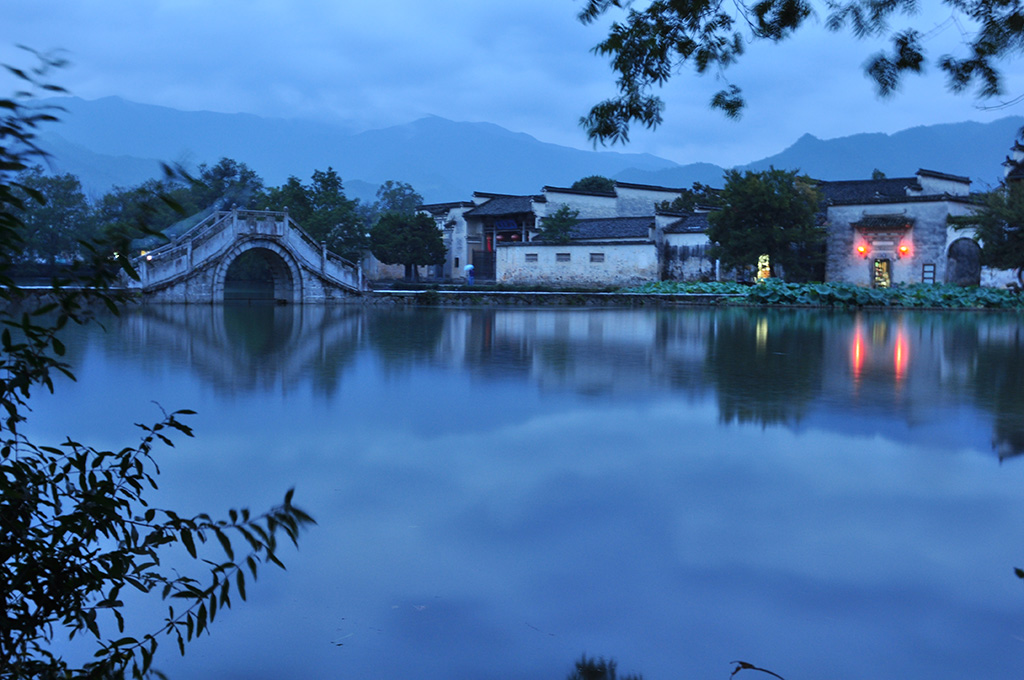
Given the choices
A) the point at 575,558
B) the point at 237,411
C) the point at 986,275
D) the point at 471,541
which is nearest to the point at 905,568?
the point at 575,558

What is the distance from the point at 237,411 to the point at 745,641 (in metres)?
5.63

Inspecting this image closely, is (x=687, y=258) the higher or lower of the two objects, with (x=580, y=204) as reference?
lower

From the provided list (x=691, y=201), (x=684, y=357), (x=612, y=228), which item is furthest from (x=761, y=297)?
(x=684, y=357)

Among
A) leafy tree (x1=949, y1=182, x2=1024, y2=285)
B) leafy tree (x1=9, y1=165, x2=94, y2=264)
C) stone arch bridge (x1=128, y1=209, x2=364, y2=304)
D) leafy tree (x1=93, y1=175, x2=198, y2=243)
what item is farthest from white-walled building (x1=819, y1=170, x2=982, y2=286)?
leafy tree (x1=93, y1=175, x2=198, y2=243)

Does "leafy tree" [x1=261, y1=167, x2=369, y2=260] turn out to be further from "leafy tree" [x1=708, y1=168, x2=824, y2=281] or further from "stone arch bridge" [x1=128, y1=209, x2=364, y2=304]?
"leafy tree" [x1=708, y1=168, x2=824, y2=281]

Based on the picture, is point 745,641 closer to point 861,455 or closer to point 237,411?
point 861,455

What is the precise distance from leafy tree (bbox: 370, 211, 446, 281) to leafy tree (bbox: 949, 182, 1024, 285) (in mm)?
24005

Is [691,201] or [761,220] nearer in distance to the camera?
[761,220]

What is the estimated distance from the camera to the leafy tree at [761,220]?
1282 inches

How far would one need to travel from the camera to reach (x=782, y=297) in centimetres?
3022

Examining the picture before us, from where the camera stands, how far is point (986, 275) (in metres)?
34.0

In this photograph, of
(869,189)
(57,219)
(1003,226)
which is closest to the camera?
(1003,226)

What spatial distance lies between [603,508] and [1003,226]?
27464 millimetres

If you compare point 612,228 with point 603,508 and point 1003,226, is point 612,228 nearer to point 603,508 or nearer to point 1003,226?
point 1003,226
